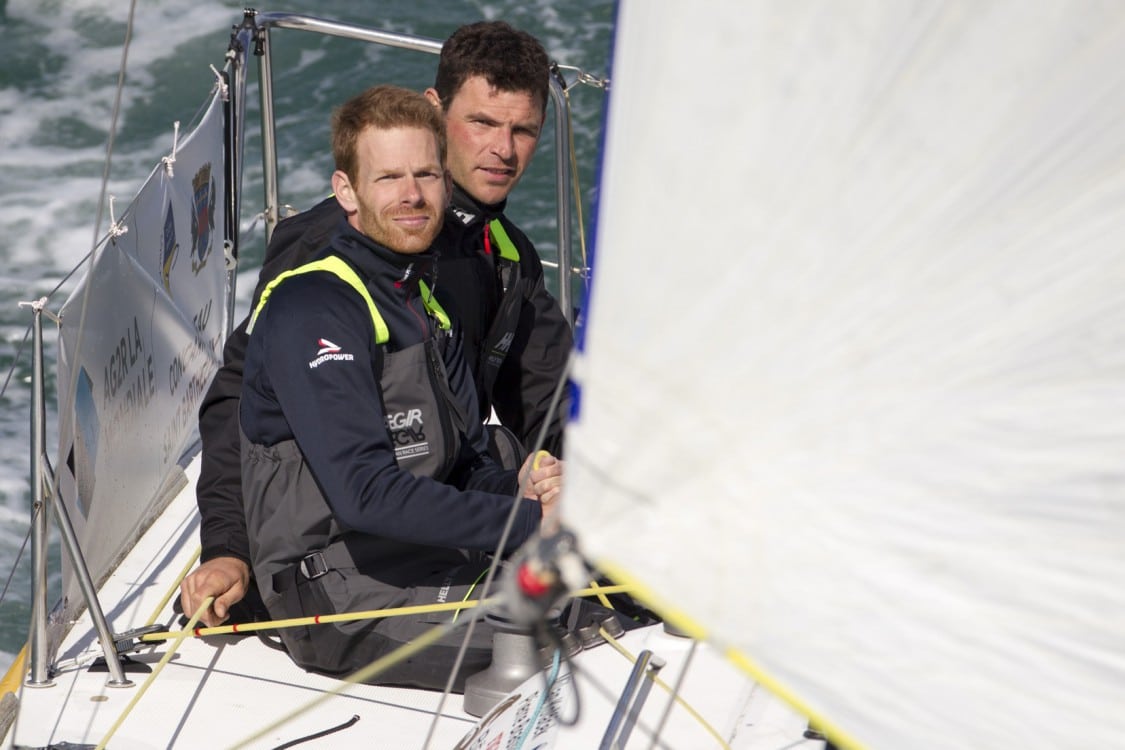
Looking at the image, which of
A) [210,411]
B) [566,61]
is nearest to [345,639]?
[210,411]

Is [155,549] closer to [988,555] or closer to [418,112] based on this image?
[418,112]

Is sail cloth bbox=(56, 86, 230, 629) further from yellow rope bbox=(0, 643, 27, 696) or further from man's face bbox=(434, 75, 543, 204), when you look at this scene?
man's face bbox=(434, 75, 543, 204)

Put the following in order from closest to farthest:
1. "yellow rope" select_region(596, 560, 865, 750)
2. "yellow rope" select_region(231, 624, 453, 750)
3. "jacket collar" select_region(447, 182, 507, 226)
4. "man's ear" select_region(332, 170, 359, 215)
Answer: "yellow rope" select_region(596, 560, 865, 750), "yellow rope" select_region(231, 624, 453, 750), "man's ear" select_region(332, 170, 359, 215), "jacket collar" select_region(447, 182, 507, 226)

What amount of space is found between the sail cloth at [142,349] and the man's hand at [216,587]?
213 millimetres

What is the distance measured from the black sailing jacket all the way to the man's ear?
0.16 meters

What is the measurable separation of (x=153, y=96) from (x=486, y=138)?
613 centimetres

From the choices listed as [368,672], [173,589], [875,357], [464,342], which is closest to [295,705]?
[173,589]

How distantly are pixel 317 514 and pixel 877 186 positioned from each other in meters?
1.30

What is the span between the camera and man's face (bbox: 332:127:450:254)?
7.47 feet

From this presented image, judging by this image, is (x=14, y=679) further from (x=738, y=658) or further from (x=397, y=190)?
(x=738, y=658)

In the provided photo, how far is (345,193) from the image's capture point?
2326mm

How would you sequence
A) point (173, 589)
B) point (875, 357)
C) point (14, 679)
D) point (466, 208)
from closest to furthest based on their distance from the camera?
Result: 1. point (875, 357)
2. point (14, 679)
3. point (173, 589)
4. point (466, 208)

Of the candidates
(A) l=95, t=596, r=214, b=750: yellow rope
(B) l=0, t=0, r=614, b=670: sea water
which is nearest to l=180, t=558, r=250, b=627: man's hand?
(A) l=95, t=596, r=214, b=750: yellow rope

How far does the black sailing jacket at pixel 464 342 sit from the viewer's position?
99.6 inches
